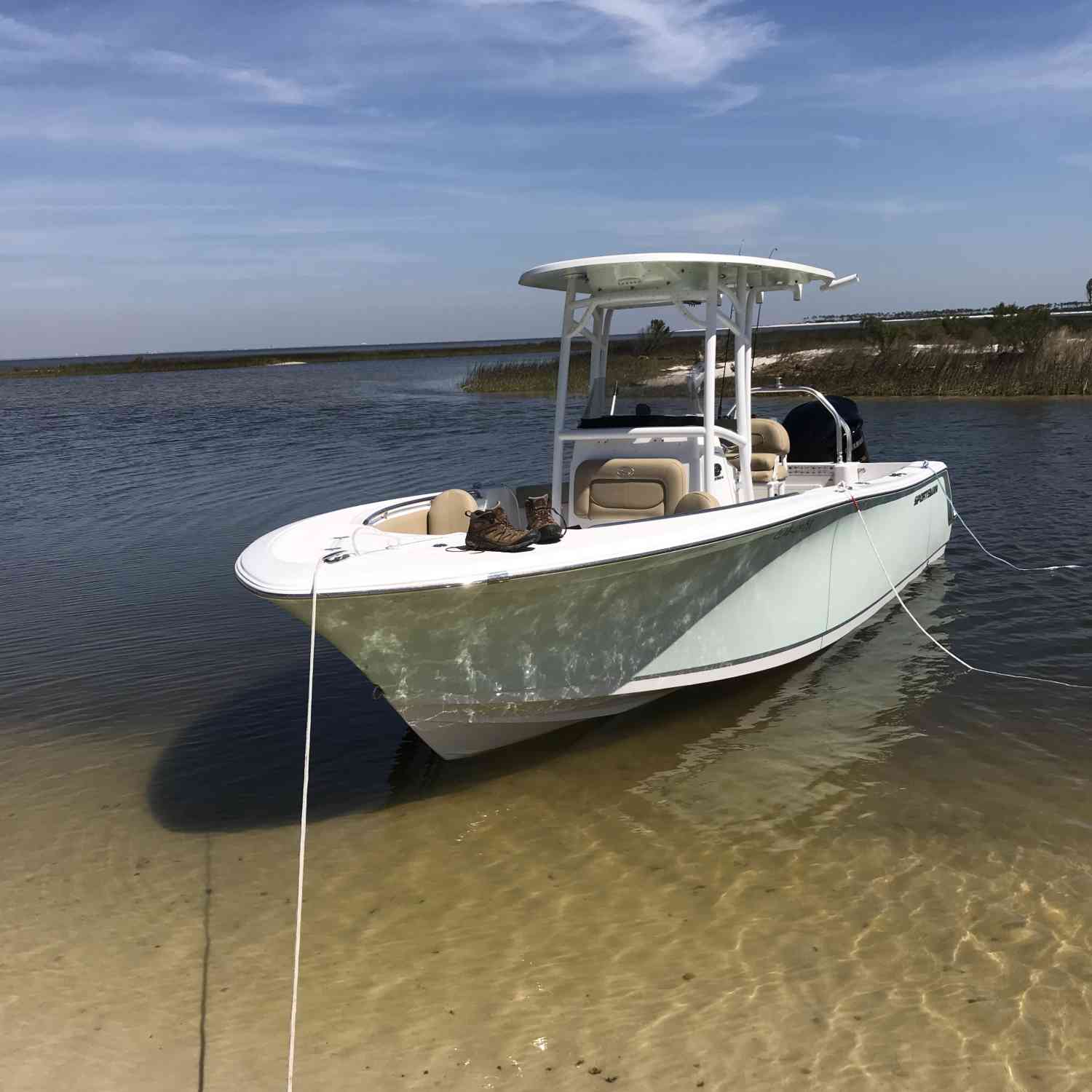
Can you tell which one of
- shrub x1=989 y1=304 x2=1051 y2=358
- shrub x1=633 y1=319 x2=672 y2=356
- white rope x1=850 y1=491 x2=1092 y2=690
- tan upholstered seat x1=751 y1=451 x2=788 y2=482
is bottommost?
white rope x1=850 y1=491 x2=1092 y2=690

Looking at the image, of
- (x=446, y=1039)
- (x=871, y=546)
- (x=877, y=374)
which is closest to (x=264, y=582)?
(x=446, y=1039)

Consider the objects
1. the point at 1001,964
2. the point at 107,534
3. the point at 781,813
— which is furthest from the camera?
the point at 107,534

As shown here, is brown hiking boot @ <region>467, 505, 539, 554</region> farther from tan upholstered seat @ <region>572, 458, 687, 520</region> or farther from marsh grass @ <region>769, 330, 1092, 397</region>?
marsh grass @ <region>769, 330, 1092, 397</region>

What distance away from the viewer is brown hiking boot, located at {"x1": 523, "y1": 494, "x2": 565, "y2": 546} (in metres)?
5.32

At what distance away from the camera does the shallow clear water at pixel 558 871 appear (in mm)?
3613

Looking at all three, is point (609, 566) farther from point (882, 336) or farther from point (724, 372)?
point (882, 336)

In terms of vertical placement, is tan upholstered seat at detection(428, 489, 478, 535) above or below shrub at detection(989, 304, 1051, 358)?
below

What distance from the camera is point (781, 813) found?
5.26 metres

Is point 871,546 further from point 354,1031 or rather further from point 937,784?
point 354,1031

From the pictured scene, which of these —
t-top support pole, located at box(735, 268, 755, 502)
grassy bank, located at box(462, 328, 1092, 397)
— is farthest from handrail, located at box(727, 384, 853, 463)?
grassy bank, located at box(462, 328, 1092, 397)

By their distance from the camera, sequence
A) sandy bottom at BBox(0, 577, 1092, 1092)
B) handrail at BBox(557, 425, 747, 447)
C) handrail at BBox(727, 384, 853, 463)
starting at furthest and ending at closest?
handrail at BBox(727, 384, 853, 463)
handrail at BBox(557, 425, 747, 447)
sandy bottom at BBox(0, 577, 1092, 1092)

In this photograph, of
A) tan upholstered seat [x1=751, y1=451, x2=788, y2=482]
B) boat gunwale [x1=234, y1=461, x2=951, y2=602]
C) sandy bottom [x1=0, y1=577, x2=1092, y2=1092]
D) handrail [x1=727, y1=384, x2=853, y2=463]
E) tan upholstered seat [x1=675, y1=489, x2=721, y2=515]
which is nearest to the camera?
sandy bottom [x1=0, y1=577, x2=1092, y2=1092]

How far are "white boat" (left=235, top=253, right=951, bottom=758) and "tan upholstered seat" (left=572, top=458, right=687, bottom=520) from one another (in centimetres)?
1

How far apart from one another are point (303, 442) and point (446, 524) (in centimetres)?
1694
